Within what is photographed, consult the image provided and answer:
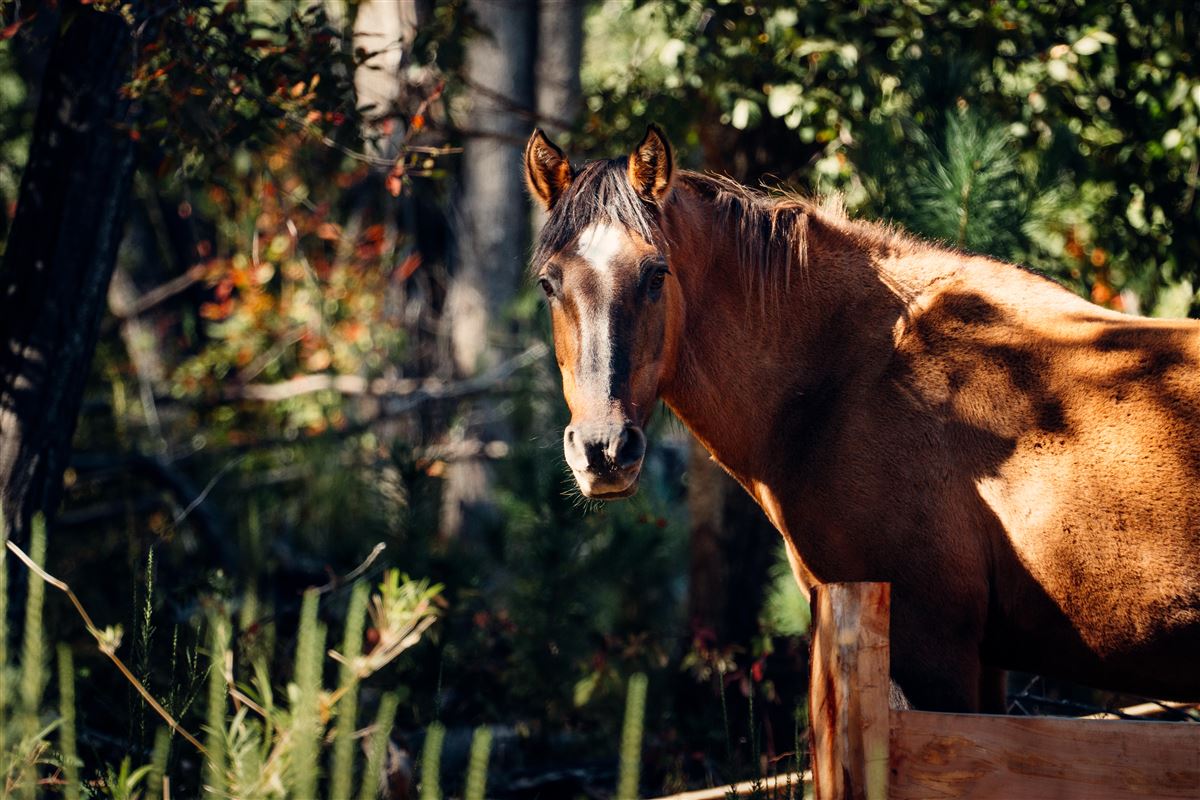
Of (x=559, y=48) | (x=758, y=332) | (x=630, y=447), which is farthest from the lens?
(x=559, y=48)

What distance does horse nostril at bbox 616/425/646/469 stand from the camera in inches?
124

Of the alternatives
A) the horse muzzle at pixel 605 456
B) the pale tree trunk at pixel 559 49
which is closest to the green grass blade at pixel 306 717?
the horse muzzle at pixel 605 456

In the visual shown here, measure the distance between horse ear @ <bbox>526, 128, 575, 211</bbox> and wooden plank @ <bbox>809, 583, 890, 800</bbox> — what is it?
1.91 metres

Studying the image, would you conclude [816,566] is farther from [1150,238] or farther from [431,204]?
[431,204]

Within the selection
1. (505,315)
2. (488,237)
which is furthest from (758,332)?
(488,237)

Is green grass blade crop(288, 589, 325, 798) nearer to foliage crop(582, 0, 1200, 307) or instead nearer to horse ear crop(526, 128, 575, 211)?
horse ear crop(526, 128, 575, 211)

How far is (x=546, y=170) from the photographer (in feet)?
12.6

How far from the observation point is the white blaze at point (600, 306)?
10.9ft

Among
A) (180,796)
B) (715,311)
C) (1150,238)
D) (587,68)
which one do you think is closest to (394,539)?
(180,796)

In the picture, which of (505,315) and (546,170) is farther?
(505,315)

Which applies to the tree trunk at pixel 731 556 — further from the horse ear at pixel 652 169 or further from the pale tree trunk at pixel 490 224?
the pale tree trunk at pixel 490 224

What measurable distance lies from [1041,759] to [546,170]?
97.3 inches

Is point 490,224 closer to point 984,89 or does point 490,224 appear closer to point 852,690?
point 984,89

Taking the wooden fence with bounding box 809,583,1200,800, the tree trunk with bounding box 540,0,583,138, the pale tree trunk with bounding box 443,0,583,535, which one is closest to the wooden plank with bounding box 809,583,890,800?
the wooden fence with bounding box 809,583,1200,800
